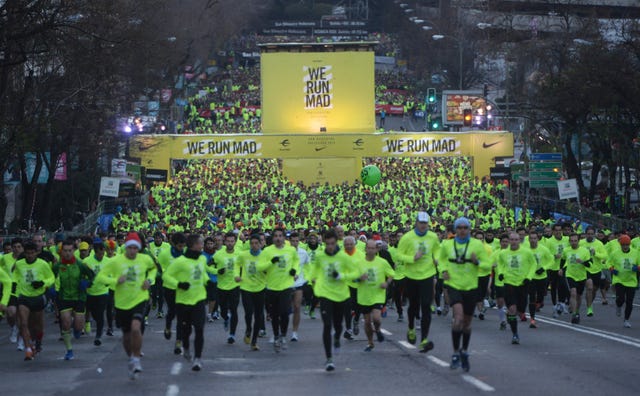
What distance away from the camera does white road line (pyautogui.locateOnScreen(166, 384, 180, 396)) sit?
44.3ft

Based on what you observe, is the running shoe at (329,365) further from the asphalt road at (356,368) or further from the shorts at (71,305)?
the shorts at (71,305)

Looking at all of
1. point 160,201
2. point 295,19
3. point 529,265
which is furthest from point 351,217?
point 295,19

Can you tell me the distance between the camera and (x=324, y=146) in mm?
55781

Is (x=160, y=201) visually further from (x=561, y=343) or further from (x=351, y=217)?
(x=561, y=343)

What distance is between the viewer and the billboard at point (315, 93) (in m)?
59.6

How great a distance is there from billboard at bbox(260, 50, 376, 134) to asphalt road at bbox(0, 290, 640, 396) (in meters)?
38.9

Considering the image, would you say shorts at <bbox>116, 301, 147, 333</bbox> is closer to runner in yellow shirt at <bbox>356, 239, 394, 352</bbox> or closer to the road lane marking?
the road lane marking

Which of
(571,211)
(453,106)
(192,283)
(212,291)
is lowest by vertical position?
(212,291)

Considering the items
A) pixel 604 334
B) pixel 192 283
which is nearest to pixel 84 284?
pixel 192 283

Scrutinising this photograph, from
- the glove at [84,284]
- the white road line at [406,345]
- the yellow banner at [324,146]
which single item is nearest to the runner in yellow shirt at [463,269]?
the white road line at [406,345]

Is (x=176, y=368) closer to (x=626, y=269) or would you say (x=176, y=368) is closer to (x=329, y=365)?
(x=329, y=365)

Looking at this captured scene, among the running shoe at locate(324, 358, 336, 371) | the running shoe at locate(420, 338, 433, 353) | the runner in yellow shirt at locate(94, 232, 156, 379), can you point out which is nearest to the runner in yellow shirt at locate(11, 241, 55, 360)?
the runner in yellow shirt at locate(94, 232, 156, 379)

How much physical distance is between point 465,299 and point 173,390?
3.54 metres

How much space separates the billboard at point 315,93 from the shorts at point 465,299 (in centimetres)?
4425
